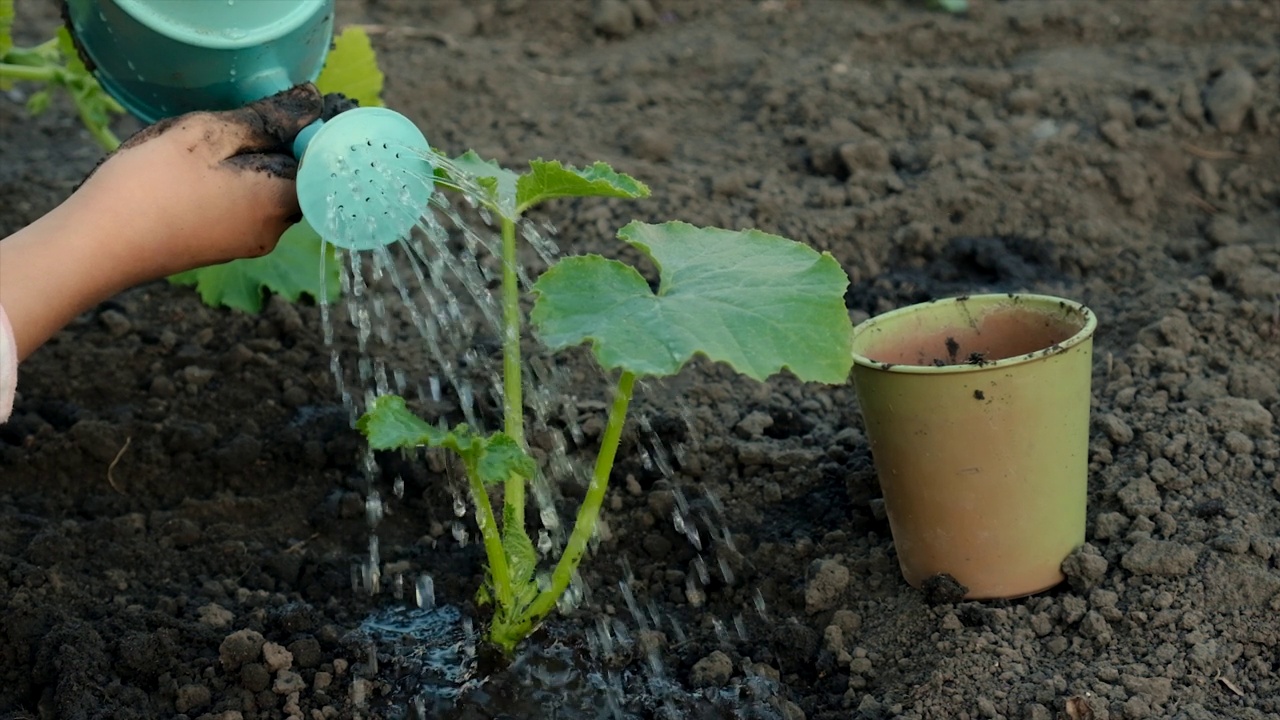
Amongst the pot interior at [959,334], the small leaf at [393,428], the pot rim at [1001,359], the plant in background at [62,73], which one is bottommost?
the pot interior at [959,334]

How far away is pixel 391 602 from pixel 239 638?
12.0 inches

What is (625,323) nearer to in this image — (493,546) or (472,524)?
(493,546)

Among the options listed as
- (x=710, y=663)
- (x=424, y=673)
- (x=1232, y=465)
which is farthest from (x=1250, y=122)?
(x=424, y=673)

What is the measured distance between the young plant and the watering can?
0.14m

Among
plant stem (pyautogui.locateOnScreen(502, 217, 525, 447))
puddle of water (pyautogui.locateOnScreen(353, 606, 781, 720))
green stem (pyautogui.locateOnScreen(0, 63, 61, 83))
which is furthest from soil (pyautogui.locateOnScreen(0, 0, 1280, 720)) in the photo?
green stem (pyautogui.locateOnScreen(0, 63, 61, 83))

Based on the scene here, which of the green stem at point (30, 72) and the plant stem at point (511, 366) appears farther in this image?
the green stem at point (30, 72)

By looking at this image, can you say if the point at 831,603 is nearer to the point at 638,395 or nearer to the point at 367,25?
the point at 638,395

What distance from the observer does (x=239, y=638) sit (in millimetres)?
2176

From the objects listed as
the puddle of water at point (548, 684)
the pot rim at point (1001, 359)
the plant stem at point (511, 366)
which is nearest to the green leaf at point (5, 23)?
the plant stem at point (511, 366)

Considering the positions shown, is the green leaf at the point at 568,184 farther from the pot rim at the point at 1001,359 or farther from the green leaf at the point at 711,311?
the pot rim at the point at 1001,359

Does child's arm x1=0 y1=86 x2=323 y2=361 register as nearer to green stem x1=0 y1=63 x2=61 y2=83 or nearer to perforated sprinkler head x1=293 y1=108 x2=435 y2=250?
perforated sprinkler head x1=293 y1=108 x2=435 y2=250

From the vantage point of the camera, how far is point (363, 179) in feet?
6.10

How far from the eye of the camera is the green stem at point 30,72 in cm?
276

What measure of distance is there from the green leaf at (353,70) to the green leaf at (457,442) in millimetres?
1383
